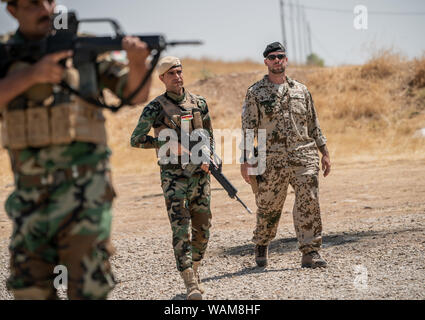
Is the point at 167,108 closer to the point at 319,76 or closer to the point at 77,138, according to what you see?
the point at 77,138

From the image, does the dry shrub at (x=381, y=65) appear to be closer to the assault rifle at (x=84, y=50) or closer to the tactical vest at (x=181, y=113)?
the tactical vest at (x=181, y=113)

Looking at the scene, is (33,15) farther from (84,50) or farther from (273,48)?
(273,48)

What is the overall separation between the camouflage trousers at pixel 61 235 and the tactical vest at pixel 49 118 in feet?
0.59

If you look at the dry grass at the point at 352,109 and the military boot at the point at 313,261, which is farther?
the dry grass at the point at 352,109

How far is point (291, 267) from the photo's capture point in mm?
7395

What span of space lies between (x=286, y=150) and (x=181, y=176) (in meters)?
1.48

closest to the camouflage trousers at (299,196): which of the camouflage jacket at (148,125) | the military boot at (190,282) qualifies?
the camouflage jacket at (148,125)

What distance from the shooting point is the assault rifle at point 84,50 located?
3.61 metres

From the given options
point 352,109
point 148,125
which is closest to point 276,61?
point 148,125

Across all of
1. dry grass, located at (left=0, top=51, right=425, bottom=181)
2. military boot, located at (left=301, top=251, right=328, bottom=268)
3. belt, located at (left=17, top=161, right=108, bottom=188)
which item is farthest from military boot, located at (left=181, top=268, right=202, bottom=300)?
dry grass, located at (left=0, top=51, right=425, bottom=181)
